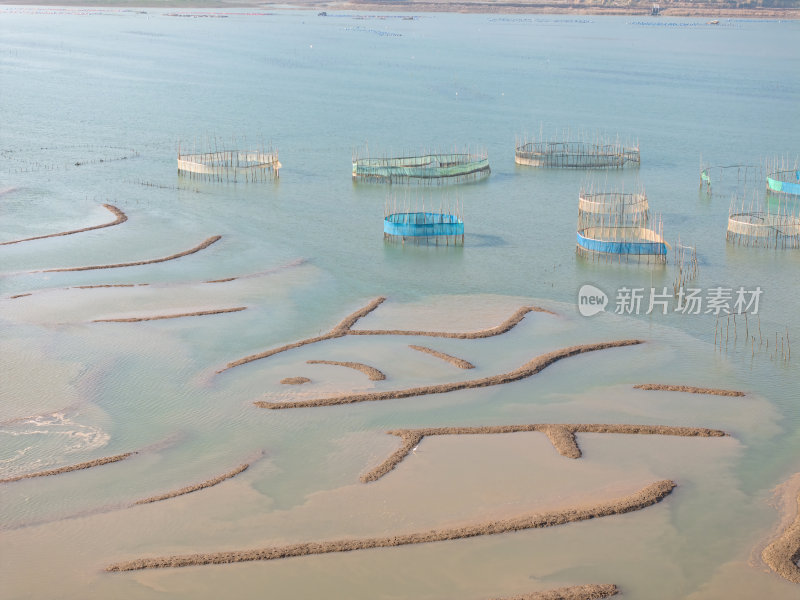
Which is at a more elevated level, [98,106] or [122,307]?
[98,106]

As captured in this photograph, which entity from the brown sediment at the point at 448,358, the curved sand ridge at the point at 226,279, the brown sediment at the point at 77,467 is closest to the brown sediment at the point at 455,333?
the brown sediment at the point at 448,358

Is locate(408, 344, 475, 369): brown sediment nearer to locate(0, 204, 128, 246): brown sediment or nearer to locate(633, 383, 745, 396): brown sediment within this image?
A: locate(633, 383, 745, 396): brown sediment

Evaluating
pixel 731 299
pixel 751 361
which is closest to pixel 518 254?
pixel 731 299

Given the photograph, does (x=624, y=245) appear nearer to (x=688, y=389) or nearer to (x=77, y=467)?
(x=688, y=389)

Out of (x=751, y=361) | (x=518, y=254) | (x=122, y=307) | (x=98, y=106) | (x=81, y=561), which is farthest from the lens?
(x=98, y=106)

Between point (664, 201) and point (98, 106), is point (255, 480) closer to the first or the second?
point (664, 201)

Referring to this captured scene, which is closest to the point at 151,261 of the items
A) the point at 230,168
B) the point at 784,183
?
the point at 230,168

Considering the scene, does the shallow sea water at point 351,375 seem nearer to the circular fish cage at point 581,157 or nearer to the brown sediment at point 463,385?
the brown sediment at point 463,385
